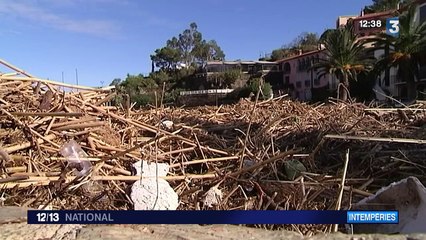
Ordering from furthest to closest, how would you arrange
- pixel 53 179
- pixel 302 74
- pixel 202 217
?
pixel 302 74, pixel 53 179, pixel 202 217

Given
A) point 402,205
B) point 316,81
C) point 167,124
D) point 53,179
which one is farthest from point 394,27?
point 53,179

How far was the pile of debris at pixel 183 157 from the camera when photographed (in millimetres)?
3805

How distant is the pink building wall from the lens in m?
56.1

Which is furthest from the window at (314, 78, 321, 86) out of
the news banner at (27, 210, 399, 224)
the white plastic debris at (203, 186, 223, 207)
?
the news banner at (27, 210, 399, 224)

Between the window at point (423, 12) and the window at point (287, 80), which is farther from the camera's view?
the window at point (287, 80)

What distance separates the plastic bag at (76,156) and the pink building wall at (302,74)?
163 feet

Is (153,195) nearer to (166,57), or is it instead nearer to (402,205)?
(402,205)

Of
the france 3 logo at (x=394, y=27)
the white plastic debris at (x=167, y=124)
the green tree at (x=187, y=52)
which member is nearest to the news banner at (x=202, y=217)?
the white plastic debris at (x=167, y=124)

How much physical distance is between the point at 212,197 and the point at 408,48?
33.7m

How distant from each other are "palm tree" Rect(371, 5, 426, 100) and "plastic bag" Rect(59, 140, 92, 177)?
32.2 m

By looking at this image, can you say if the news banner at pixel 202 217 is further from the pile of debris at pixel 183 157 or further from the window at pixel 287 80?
the window at pixel 287 80

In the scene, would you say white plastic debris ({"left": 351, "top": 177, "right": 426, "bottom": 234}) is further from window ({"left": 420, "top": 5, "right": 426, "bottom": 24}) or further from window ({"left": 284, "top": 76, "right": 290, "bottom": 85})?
window ({"left": 284, "top": 76, "right": 290, "bottom": 85})

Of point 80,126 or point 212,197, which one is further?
point 80,126

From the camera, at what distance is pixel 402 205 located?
11.5 ft
